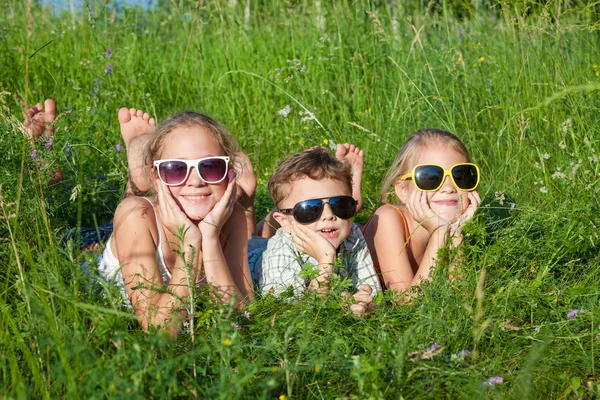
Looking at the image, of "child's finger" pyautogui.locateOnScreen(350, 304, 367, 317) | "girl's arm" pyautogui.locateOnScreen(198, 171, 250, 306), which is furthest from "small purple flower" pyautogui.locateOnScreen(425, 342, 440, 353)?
"girl's arm" pyautogui.locateOnScreen(198, 171, 250, 306)

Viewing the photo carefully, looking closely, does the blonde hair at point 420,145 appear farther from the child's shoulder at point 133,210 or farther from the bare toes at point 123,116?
the bare toes at point 123,116

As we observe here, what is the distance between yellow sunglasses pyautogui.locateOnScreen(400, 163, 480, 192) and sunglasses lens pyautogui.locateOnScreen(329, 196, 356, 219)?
0.42 metres

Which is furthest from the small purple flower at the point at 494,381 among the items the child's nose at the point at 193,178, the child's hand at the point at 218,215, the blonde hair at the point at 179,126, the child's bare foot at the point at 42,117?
the child's bare foot at the point at 42,117

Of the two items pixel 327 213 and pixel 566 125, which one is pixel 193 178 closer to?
pixel 327 213

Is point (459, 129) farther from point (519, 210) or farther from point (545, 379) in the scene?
point (545, 379)

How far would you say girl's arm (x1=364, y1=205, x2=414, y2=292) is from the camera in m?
3.59

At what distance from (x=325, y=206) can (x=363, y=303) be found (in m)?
0.58

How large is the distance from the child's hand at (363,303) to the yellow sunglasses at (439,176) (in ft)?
2.49

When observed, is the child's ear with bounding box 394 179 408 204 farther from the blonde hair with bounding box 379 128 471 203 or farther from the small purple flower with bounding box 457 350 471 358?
the small purple flower with bounding box 457 350 471 358

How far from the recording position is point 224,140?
3.54 m

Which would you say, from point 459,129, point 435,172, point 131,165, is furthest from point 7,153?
point 459,129

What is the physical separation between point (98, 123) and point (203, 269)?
197cm

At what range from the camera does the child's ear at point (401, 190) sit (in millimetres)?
3873

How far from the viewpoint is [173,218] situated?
10.2 ft
